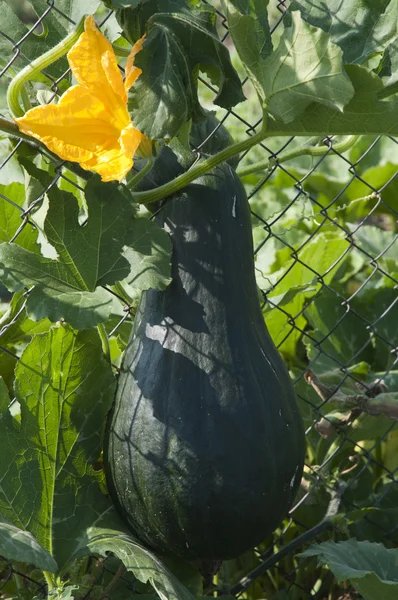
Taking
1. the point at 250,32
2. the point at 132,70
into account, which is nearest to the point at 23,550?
the point at 132,70

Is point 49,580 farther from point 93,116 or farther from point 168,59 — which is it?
point 168,59

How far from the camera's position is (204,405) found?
58.1 inches

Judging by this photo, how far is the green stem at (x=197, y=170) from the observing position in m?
1.44

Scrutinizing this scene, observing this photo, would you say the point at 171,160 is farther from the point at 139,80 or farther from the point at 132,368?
the point at 132,368

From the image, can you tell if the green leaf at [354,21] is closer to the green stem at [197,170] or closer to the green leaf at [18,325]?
the green stem at [197,170]

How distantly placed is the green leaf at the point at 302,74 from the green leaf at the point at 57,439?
1.86 feet

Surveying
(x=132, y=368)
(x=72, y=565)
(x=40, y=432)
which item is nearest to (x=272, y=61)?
(x=132, y=368)

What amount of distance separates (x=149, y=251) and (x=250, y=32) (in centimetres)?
39

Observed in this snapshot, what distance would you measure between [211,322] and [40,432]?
383mm

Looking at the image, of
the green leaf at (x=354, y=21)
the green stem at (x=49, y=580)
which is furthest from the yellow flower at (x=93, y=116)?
the green stem at (x=49, y=580)

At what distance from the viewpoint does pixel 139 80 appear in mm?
1382

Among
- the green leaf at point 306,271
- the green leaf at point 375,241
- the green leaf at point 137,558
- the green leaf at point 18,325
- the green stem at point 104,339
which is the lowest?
the green leaf at point 137,558

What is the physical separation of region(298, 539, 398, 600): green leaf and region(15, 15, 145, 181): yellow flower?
32.7 inches

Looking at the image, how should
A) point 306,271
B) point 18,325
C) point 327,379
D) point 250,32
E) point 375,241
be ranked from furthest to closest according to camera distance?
point 375,241 → point 306,271 → point 327,379 → point 18,325 → point 250,32
